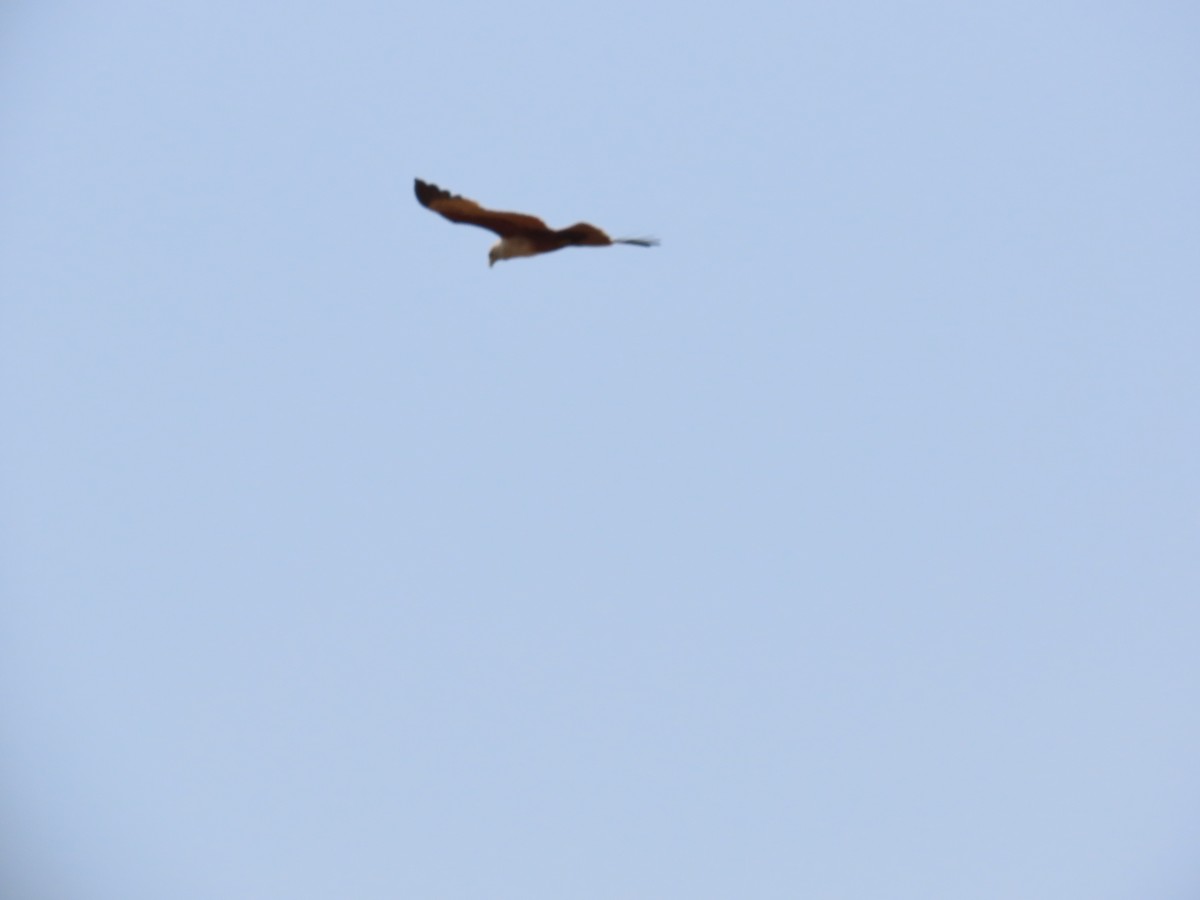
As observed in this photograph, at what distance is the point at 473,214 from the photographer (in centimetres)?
1066

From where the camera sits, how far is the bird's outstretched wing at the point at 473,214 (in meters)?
10.3

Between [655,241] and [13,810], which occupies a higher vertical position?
[655,241]

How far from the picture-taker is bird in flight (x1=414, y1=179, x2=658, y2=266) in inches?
403

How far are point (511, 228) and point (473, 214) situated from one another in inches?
14.5

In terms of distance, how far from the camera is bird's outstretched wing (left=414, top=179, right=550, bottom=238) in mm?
10328

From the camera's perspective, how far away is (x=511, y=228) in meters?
10.5

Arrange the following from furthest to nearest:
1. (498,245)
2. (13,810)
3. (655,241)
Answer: (13,810)
(498,245)
(655,241)

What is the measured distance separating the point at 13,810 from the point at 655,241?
102 m

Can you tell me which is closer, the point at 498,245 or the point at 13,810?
the point at 498,245

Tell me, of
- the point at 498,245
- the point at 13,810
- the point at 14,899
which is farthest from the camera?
the point at 13,810

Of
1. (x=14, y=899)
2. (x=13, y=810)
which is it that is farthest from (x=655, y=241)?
(x=13, y=810)

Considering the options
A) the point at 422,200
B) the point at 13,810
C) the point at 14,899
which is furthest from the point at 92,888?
the point at 422,200

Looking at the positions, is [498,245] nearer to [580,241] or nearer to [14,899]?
[580,241]

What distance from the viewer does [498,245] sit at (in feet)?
35.1
